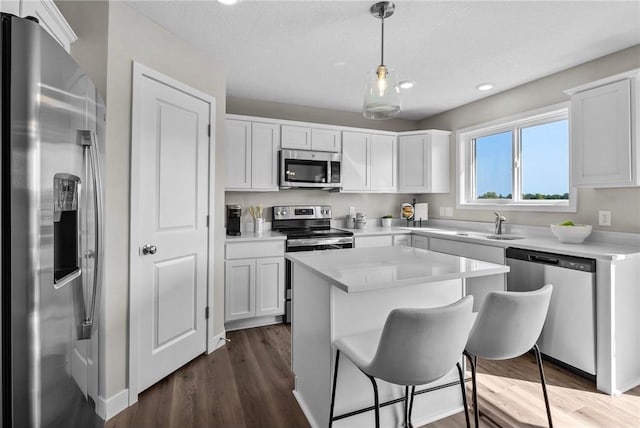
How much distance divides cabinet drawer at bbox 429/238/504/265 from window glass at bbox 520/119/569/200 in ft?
3.01

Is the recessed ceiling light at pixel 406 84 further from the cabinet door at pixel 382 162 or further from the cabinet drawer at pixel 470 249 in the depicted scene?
the cabinet drawer at pixel 470 249

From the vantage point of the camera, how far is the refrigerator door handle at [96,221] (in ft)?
3.84

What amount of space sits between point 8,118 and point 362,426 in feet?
6.10

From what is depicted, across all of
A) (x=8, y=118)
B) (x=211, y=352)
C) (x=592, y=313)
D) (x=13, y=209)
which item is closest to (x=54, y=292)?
(x=13, y=209)

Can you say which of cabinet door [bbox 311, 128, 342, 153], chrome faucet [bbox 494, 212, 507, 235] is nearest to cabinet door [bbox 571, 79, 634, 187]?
chrome faucet [bbox 494, 212, 507, 235]

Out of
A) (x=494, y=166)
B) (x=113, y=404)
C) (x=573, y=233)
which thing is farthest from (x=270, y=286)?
(x=494, y=166)

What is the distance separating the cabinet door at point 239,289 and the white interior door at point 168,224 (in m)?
0.48

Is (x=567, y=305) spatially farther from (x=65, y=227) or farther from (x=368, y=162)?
(x=65, y=227)

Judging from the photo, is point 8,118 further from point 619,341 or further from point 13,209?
point 619,341

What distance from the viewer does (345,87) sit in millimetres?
3471

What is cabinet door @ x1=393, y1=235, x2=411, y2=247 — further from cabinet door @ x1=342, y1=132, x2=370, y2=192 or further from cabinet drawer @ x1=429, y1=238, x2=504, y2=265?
cabinet door @ x1=342, y1=132, x2=370, y2=192

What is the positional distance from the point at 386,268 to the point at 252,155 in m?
2.30

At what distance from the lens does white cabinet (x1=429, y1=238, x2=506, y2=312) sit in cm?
262

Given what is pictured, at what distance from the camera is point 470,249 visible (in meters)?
3.12
